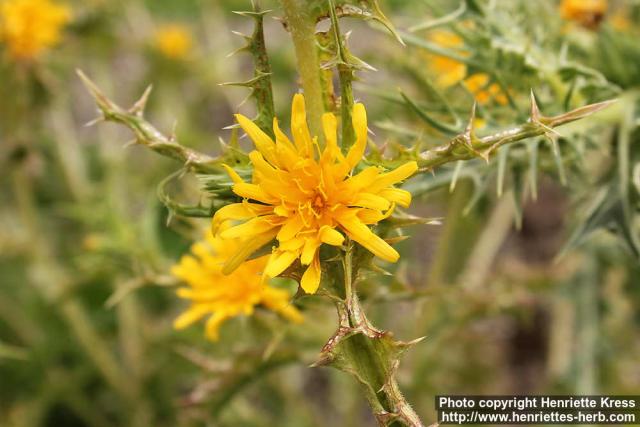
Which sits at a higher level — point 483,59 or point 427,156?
point 483,59

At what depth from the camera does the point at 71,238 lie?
11.2 ft

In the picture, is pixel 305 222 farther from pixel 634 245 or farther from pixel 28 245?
pixel 28 245

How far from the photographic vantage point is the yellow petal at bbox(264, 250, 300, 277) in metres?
1.05

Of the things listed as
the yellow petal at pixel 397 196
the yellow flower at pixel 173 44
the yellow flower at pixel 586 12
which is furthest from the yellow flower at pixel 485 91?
the yellow flower at pixel 173 44

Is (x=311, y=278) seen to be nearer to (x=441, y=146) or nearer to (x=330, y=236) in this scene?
(x=330, y=236)

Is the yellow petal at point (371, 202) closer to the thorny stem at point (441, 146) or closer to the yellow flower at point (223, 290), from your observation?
the thorny stem at point (441, 146)

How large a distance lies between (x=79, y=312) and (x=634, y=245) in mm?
1949

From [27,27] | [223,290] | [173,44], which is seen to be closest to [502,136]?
[223,290]

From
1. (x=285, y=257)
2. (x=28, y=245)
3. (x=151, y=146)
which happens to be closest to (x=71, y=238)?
(x=28, y=245)

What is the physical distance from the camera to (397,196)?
1085 mm

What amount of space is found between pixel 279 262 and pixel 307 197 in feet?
0.38

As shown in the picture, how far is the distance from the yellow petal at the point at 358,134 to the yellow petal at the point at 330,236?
0.10m

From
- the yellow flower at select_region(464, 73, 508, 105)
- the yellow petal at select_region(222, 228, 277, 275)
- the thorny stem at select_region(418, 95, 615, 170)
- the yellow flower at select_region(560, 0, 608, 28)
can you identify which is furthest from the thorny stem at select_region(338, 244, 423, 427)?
the yellow flower at select_region(560, 0, 608, 28)

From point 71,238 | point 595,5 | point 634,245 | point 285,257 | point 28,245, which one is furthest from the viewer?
point 71,238
